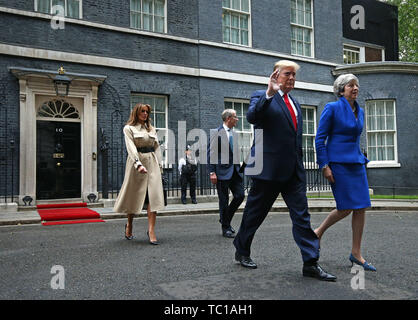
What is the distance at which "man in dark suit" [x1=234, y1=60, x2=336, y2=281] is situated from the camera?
3528 mm

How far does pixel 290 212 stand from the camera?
3.75m

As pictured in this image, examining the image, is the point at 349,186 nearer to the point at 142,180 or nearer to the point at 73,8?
the point at 142,180

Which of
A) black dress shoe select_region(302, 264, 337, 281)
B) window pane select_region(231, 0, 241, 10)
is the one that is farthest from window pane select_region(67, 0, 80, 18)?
black dress shoe select_region(302, 264, 337, 281)

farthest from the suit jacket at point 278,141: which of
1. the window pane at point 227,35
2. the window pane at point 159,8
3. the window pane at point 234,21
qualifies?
the window pane at point 234,21

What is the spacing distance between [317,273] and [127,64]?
10097mm

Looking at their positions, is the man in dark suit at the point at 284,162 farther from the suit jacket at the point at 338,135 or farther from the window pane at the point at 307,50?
the window pane at the point at 307,50

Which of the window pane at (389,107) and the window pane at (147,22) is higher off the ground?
the window pane at (147,22)

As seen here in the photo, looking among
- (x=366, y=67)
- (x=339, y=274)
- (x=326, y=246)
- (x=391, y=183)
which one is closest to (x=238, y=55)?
(x=366, y=67)

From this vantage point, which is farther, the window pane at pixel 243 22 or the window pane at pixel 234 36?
the window pane at pixel 243 22

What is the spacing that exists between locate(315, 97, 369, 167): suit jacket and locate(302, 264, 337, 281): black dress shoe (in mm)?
1030

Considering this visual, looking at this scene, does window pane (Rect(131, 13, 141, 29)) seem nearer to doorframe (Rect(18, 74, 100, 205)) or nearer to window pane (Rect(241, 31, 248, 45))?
doorframe (Rect(18, 74, 100, 205))

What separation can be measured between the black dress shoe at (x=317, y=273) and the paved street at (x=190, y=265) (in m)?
0.07

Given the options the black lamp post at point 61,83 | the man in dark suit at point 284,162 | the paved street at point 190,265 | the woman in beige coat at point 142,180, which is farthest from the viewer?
the black lamp post at point 61,83

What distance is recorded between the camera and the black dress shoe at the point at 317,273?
3.42 metres
